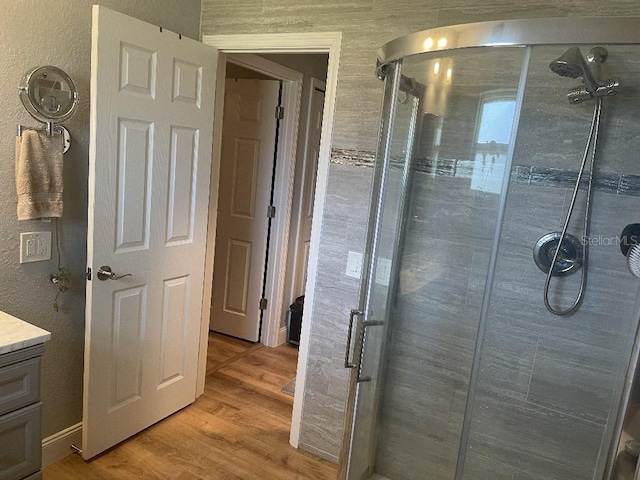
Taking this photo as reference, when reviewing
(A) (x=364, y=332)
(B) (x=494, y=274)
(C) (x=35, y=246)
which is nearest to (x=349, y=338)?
(A) (x=364, y=332)

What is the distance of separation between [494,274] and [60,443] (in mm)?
2082

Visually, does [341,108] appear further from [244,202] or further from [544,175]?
[244,202]

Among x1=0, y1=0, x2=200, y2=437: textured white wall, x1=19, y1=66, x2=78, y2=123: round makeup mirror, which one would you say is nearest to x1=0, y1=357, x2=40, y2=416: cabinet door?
x1=0, y1=0, x2=200, y2=437: textured white wall

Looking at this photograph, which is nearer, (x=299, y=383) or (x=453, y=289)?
(x=453, y=289)

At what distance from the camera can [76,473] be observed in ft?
6.98

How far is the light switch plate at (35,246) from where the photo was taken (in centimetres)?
192

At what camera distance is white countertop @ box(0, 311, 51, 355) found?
142 centimetres

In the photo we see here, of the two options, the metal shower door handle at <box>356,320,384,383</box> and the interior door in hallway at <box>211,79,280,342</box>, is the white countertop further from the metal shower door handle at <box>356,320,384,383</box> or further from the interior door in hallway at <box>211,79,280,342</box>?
the interior door in hallway at <box>211,79,280,342</box>

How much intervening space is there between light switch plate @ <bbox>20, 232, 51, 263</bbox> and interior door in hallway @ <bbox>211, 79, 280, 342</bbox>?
1768 millimetres

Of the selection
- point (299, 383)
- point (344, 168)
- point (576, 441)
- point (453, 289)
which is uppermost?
point (344, 168)

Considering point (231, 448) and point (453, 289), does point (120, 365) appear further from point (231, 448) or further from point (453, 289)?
point (453, 289)

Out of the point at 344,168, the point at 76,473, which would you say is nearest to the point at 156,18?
the point at 344,168

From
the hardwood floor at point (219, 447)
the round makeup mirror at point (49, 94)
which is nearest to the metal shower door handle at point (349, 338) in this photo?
the hardwood floor at point (219, 447)

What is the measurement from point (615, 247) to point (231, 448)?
1972 millimetres
